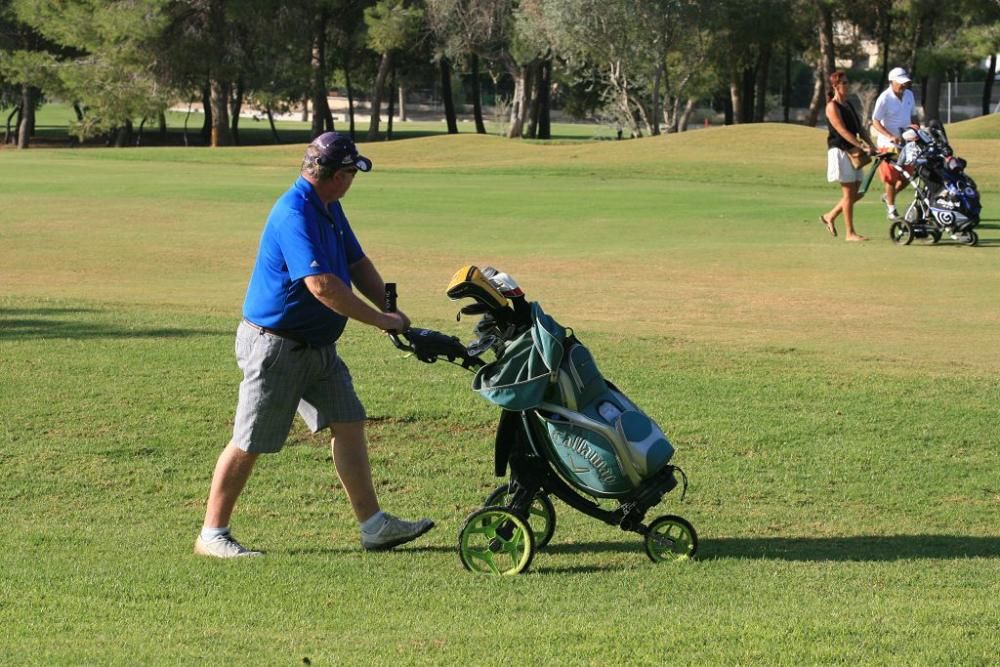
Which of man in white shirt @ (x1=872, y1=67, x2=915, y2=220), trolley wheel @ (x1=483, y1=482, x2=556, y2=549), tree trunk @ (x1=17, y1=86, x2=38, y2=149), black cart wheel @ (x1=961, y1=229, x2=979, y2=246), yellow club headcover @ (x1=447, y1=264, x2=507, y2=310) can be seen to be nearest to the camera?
yellow club headcover @ (x1=447, y1=264, x2=507, y2=310)

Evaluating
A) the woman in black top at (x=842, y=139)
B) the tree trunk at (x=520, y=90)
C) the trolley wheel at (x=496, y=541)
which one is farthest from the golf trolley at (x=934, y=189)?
the tree trunk at (x=520, y=90)

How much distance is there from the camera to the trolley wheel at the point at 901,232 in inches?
718

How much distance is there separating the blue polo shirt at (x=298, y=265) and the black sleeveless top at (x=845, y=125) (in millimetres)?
12588

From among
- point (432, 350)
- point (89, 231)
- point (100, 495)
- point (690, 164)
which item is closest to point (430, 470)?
point (100, 495)

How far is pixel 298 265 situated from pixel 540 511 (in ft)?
Answer: 5.22

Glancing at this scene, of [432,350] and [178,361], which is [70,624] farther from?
[178,361]

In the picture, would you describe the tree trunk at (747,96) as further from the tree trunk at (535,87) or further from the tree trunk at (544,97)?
the tree trunk at (535,87)

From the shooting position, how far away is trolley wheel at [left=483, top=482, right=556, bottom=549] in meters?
6.36

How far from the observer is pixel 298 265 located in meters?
6.01

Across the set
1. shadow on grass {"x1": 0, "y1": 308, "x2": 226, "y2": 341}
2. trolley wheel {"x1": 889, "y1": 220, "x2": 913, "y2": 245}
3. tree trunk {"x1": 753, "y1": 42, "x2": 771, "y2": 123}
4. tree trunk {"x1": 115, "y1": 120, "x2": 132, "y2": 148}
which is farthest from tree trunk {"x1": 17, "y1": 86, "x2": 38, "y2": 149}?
shadow on grass {"x1": 0, "y1": 308, "x2": 226, "y2": 341}

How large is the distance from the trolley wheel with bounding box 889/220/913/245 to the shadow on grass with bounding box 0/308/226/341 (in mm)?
9686

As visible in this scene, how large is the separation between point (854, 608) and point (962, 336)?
7.29 metres

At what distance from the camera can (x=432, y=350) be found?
595 centimetres

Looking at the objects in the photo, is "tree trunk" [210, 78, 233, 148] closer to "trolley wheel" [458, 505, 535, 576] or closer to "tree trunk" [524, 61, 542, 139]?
"tree trunk" [524, 61, 542, 139]
